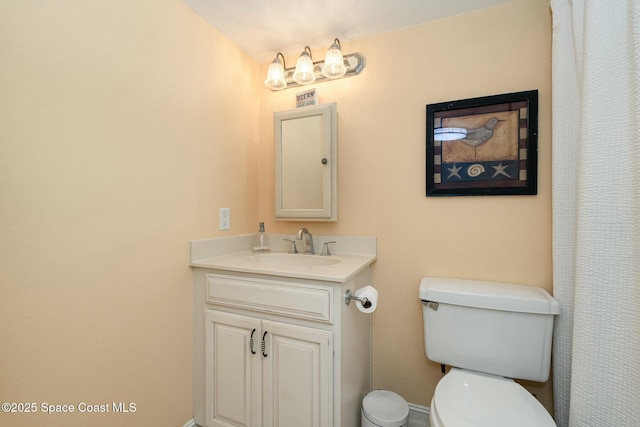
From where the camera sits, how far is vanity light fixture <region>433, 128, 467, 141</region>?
135 centimetres

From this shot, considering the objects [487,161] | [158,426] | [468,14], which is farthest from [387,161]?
[158,426]

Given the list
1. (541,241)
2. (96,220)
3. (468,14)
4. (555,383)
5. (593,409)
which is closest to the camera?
(593,409)

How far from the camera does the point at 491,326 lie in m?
1.14

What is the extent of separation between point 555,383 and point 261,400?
1.25 metres

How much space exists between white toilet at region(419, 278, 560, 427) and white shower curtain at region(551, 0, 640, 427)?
15 centimetres

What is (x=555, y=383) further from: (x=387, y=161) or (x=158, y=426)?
(x=158, y=426)

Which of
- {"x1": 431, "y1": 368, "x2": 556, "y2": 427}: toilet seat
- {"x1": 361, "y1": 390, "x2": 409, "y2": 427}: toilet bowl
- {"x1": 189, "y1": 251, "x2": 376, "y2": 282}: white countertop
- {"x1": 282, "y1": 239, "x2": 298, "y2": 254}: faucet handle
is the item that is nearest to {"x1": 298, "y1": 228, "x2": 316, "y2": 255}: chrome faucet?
{"x1": 282, "y1": 239, "x2": 298, "y2": 254}: faucet handle

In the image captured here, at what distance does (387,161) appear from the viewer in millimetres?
1504

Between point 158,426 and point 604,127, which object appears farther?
point 158,426

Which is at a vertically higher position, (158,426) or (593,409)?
(593,409)

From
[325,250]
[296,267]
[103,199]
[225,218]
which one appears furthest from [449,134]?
[103,199]

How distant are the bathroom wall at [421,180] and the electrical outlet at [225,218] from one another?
54 cm

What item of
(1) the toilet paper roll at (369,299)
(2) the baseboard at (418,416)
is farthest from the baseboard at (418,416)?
(1) the toilet paper roll at (369,299)

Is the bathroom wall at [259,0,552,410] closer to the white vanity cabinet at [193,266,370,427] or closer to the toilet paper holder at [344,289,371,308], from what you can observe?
the white vanity cabinet at [193,266,370,427]
